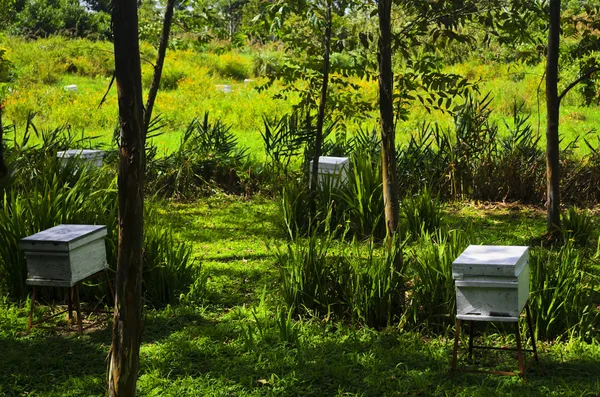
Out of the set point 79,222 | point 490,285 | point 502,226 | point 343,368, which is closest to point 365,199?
point 502,226

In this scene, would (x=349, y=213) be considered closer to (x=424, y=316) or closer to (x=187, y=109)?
(x=424, y=316)

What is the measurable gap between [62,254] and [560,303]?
127 inches

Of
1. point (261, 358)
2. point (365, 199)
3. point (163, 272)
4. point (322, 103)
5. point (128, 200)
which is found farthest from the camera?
point (322, 103)

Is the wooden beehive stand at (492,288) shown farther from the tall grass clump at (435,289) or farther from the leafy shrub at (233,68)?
the leafy shrub at (233,68)

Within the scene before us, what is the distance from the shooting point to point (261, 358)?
4945 mm

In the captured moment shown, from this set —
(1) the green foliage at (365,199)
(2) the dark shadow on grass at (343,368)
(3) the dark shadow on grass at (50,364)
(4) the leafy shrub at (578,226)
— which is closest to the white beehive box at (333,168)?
(1) the green foliage at (365,199)

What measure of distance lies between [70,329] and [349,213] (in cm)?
345

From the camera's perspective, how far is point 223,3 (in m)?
59.0

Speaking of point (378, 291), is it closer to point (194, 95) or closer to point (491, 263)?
point (491, 263)

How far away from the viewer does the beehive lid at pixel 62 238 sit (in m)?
5.13

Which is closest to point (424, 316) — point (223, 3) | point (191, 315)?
point (191, 315)

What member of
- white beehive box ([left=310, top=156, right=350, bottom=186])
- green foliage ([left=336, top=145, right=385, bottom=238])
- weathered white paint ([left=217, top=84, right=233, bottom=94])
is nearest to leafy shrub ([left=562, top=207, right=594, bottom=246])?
green foliage ([left=336, top=145, right=385, bottom=238])

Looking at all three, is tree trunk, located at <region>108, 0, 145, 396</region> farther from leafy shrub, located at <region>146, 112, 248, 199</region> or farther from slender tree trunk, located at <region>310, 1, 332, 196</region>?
leafy shrub, located at <region>146, 112, 248, 199</region>

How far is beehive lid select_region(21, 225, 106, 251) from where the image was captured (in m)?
5.13
